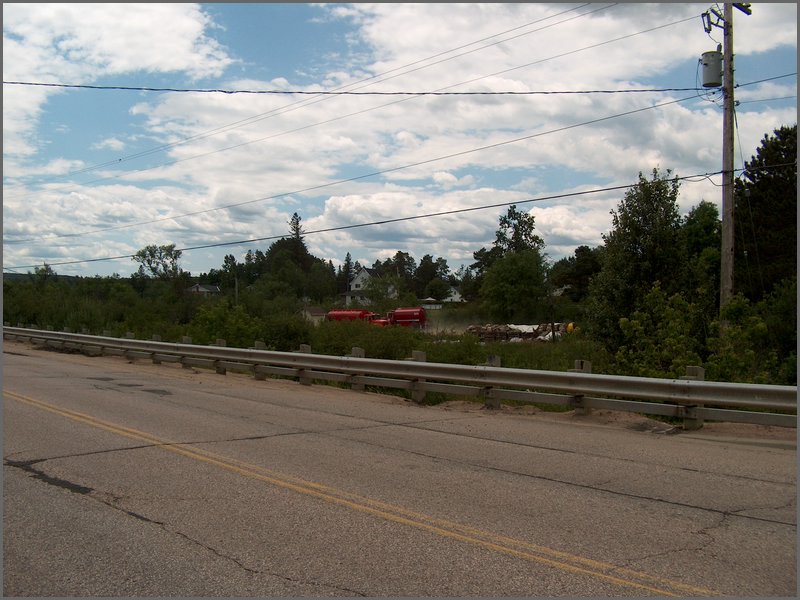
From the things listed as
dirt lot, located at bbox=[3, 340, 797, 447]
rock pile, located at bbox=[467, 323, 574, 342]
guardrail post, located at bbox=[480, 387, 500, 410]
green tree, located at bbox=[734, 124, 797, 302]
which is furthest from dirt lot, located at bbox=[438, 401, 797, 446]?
rock pile, located at bbox=[467, 323, 574, 342]

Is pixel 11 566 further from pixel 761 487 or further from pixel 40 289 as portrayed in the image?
pixel 40 289

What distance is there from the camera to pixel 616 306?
23875mm

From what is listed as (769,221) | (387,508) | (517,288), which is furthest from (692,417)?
(517,288)

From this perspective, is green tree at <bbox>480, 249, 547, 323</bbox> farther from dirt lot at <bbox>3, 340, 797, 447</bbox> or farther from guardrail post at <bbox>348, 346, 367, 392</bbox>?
dirt lot at <bbox>3, 340, 797, 447</bbox>

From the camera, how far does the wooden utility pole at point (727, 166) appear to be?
728 inches

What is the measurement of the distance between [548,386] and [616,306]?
485 inches

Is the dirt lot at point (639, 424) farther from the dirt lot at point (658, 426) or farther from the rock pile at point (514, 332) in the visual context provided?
the rock pile at point (514, 332)

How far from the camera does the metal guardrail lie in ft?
34.2

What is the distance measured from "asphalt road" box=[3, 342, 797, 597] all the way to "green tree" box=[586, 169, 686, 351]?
41.1 ft

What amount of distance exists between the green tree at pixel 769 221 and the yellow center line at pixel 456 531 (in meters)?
40.3

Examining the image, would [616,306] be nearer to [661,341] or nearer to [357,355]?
[661,341]

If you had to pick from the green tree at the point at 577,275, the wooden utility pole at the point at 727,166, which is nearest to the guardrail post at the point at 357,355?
the wooden utility pole at the point at 727,166

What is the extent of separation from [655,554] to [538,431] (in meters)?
5.65

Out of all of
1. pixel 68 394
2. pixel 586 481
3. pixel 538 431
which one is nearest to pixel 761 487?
pixel 586 481
